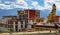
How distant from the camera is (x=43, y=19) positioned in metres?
4.91

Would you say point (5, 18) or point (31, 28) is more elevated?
point (5, 18)

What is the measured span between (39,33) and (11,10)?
106cm

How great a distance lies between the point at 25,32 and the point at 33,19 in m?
0.44

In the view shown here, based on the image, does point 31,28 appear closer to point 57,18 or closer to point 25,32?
point 25,32

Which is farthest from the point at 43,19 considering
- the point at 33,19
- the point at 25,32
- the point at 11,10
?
the point at 11,10

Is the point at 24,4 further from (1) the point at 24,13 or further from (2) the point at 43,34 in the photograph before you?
(2) the point at 43,34

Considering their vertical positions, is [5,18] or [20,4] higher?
[20,4]

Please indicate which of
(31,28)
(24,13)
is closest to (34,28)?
(31,28)

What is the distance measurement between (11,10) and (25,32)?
0.76 meters

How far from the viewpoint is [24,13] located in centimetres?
484

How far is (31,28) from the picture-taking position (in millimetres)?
4852

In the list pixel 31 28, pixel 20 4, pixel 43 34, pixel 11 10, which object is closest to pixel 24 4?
pixel 20 4

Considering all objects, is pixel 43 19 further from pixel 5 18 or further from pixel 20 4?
pixel 5 18

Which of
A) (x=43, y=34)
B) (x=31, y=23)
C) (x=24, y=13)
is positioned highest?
(x=24, y=13)
